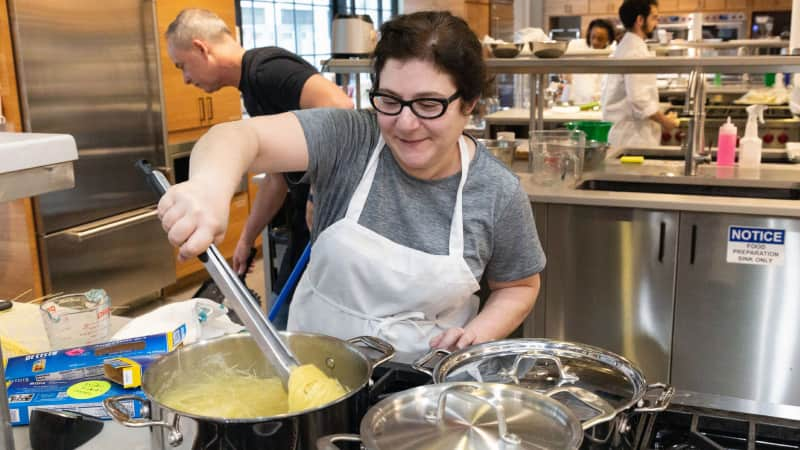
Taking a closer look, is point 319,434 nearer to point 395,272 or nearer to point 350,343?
point 350,343

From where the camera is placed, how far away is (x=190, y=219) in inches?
35.5

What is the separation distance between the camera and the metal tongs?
0.87 meters

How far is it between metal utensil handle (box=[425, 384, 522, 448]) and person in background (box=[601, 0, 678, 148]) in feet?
11.7

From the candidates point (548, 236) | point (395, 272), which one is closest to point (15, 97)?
point (548, 236)

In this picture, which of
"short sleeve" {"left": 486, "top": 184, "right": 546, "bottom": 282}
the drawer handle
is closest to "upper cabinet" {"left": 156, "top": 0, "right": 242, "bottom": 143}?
the drawer handle

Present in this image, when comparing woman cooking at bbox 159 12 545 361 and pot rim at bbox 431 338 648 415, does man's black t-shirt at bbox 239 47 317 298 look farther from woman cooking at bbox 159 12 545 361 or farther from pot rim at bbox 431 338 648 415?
pot rim at bbox 431 338 648 415

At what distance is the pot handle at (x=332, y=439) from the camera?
0.71 meters

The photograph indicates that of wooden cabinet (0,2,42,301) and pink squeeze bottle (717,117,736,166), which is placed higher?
pink squeeze bottle (717,117,736,166)

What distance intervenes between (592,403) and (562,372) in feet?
0.31

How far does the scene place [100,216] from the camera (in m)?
3.82

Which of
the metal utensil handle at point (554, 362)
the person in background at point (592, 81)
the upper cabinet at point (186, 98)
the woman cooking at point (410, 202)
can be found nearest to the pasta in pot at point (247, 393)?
Answer: the metal utensil handle at point (554, 362)

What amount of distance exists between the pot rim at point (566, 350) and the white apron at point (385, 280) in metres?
0.33

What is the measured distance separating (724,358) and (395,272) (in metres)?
1.55

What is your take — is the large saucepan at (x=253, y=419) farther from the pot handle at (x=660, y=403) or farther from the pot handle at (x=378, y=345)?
the pot handle at (x=660, y=403)
